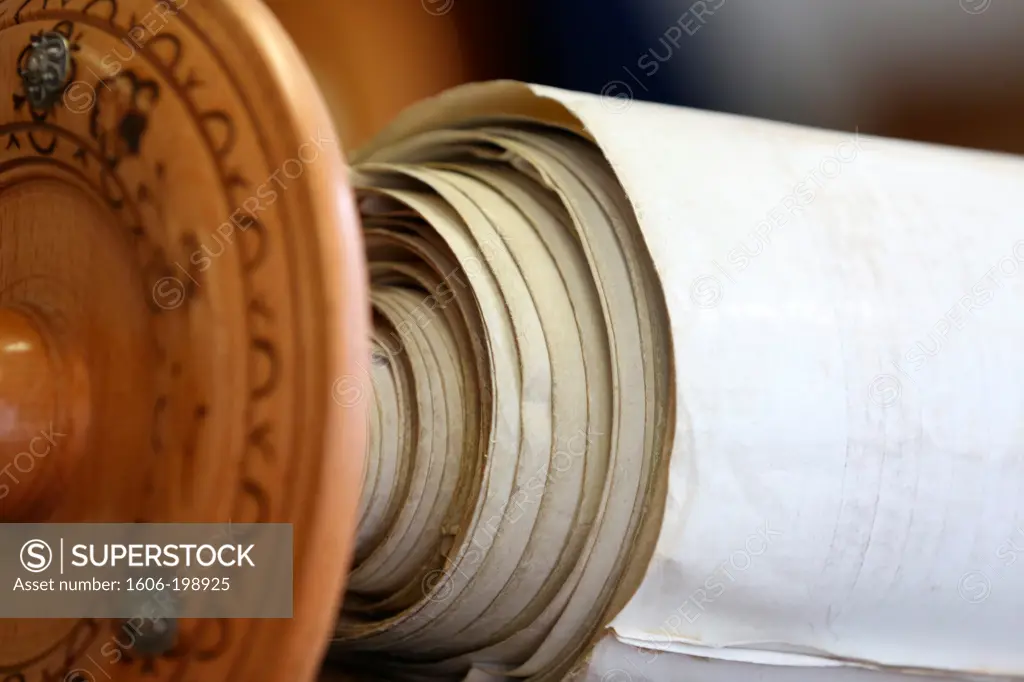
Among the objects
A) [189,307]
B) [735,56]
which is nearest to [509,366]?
[189,307]

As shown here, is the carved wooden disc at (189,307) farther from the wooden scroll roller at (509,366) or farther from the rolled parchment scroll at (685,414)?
the rolled parchment scroll at (685,414)

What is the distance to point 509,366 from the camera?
0.70 m

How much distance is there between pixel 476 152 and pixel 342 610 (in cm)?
41

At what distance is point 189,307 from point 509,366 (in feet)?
0.88

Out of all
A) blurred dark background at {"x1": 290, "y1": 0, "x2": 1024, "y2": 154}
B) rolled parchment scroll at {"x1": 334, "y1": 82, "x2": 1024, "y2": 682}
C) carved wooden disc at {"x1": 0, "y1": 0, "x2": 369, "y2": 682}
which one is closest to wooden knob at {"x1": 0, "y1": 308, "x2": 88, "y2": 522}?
carved wooden disc at {"x1": 0, "y1": 0, "x2": 369, "y2": 682}

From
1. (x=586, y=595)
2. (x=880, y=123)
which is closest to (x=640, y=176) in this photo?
(x=586, y=595)

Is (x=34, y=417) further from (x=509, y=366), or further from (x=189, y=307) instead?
(x=509, y=366)

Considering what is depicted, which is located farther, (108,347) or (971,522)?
(971,522)

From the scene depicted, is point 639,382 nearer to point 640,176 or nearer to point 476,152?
point 640,176

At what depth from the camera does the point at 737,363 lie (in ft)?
2.22

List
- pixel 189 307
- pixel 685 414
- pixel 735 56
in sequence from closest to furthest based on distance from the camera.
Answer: pixel 189 307 < pixel 685 414 < pixel 735 56

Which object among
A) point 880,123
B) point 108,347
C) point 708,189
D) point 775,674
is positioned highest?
point 880,123

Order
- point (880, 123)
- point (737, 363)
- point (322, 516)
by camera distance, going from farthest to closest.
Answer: point (880, 123) < point (737, 363) < point (322, 516)

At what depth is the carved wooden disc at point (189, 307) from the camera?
46 centimetres
